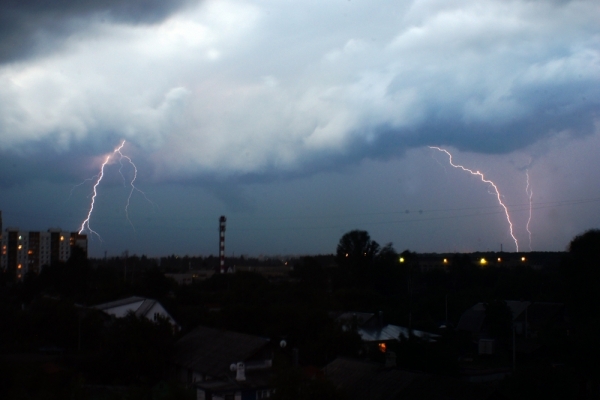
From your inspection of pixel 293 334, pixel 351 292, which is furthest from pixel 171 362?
pixel 351 292

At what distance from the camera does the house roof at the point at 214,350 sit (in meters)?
22.5

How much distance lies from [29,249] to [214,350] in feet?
309

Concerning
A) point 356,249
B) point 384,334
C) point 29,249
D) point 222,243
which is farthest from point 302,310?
point 29,249

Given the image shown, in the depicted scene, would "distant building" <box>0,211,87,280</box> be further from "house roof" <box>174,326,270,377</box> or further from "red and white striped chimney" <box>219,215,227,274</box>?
"house roof" <box>174,326,270,377</box>

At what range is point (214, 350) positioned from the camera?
24484mm

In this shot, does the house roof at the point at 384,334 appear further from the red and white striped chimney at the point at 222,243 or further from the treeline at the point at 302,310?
the red and white striped chimney at the point at 222,243

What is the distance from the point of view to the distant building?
341ft

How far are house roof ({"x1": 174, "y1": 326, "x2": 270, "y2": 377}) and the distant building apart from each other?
81949 millimetres

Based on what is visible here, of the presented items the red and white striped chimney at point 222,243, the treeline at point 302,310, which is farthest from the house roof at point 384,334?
the red and white striped chimney at point 222,243

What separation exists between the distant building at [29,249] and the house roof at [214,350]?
81.9 m

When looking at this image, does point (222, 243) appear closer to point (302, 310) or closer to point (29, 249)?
point (29, 249)

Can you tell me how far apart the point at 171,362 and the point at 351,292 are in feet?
85.1

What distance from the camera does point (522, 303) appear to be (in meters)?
44.2

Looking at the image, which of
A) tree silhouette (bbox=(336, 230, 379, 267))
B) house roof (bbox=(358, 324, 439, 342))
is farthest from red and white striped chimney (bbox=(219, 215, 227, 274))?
house roof (bbox=(358, 324, 439, 342))
